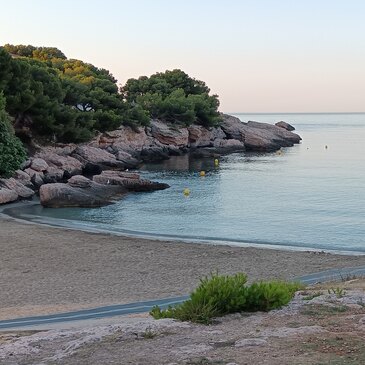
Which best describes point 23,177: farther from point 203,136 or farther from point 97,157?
point 203,136

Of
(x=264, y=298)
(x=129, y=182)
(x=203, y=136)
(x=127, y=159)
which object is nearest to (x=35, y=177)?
(x=129, y=182)

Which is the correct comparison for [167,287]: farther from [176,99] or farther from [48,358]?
[176,99]

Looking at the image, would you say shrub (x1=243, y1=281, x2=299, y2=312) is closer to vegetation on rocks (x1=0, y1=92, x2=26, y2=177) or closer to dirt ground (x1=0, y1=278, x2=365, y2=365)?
dirt ground (x1=0, y1=278, x2=365, y2=365)

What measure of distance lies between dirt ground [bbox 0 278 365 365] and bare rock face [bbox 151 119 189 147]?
67897mm

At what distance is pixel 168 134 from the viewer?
7794 centimetres

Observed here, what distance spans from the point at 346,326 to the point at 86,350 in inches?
150

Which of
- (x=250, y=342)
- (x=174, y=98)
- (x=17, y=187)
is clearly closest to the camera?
(x=250, y=342)

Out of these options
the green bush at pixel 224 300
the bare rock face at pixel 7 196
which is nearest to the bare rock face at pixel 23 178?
the bare rock face at pixel 7 196

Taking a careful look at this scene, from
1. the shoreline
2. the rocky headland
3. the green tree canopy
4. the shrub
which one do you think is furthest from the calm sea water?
the green tree canopy

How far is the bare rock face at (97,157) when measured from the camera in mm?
54478

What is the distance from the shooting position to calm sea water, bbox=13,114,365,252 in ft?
89.9

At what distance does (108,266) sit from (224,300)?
36.1 feet

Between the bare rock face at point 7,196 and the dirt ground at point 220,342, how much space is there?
2650 cm

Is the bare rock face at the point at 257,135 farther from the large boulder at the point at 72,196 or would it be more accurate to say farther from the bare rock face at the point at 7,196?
the bare rock face at the point at 7,196
